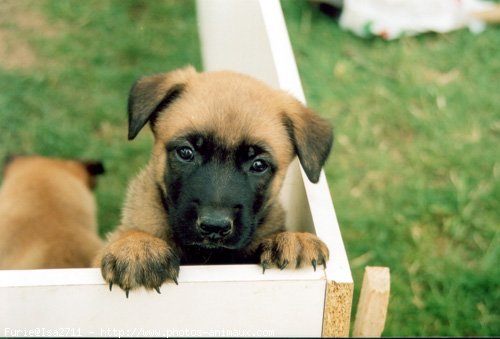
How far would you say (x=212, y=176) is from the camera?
9.46ft

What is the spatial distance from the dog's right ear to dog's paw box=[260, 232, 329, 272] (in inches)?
32.3

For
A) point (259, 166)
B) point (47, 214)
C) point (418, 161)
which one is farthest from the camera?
point (418, 161)

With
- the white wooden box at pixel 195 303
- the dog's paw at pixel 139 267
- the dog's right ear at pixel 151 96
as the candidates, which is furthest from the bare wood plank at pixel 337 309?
the dog's right ear at pixel 151 96

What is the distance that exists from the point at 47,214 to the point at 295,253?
192 centimetres

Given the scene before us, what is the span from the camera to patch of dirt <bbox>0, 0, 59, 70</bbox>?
590 centimetres

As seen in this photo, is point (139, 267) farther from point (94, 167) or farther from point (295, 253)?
point (94, 167)

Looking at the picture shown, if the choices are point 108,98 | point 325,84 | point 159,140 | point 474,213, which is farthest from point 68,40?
point 474,213

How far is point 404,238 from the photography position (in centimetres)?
459

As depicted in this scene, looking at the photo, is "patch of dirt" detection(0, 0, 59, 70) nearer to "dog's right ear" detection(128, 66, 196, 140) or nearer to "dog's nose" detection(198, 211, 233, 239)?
"dog's right ear" detection(128, 66, 196, 140)

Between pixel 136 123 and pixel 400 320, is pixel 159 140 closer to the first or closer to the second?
pixel 136 123

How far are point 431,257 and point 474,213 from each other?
0.54m

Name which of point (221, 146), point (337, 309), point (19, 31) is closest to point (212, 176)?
point (221, 146)

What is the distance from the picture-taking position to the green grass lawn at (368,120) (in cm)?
440

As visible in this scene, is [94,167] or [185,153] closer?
[185,153]
